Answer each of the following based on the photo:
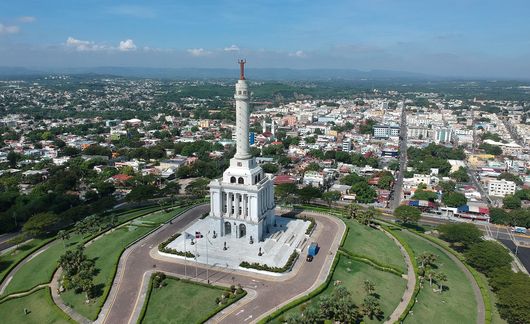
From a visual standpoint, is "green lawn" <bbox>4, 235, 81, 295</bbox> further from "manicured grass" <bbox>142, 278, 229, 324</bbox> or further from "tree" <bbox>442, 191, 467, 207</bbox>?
"tree" <bbox>442, 191, 467, 207</bbox>

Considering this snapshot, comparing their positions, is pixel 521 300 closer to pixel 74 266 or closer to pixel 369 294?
pixel 369 294

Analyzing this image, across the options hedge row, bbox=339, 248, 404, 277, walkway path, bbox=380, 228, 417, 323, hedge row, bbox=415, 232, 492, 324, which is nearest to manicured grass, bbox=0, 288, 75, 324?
walkway path, bbox=380, 228, 417, 323

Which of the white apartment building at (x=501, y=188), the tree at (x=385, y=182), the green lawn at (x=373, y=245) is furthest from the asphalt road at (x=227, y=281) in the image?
the white apartment building at (x=501, y=188)

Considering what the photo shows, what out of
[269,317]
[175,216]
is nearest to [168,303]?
[269,317]

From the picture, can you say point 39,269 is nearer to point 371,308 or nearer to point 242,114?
point 242,114

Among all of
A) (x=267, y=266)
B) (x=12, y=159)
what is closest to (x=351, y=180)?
(x=267, y=266)

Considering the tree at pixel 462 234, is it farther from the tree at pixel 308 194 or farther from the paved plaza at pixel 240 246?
the tree at pixel 308 194
